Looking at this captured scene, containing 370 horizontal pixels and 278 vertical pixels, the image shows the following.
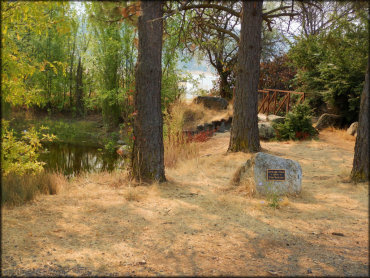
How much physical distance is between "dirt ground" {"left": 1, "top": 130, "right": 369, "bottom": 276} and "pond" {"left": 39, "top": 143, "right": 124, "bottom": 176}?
4.06 meters

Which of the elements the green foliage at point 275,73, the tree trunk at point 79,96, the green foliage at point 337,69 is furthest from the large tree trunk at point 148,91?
the tree trunk at point 79,96

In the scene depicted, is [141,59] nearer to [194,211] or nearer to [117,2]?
[117,2]

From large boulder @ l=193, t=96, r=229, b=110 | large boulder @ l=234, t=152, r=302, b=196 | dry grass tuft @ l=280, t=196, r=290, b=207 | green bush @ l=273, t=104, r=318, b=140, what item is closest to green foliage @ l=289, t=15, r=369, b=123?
green bush @ l=273, t=104, r=318, b=140

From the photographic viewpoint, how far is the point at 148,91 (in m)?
5.62

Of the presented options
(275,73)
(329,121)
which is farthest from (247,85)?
(275,73)

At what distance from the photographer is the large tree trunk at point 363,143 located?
16.6ft

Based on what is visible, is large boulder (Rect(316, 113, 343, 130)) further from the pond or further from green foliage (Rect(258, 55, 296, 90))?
the pond

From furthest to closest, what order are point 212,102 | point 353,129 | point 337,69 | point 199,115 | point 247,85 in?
point 212,102 → point 199,115 → point 337,69 → point 353,129 → point 247,85

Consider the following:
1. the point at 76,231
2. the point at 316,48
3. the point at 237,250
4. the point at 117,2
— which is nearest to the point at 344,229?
the point at 237,250

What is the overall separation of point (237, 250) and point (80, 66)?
55.1ft

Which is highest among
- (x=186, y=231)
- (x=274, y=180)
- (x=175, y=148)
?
(x=175, y=148)

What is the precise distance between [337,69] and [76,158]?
8.54 metres

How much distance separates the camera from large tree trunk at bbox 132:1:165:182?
562 centimetres

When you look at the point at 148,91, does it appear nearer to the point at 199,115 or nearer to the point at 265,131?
the point at 265,131
